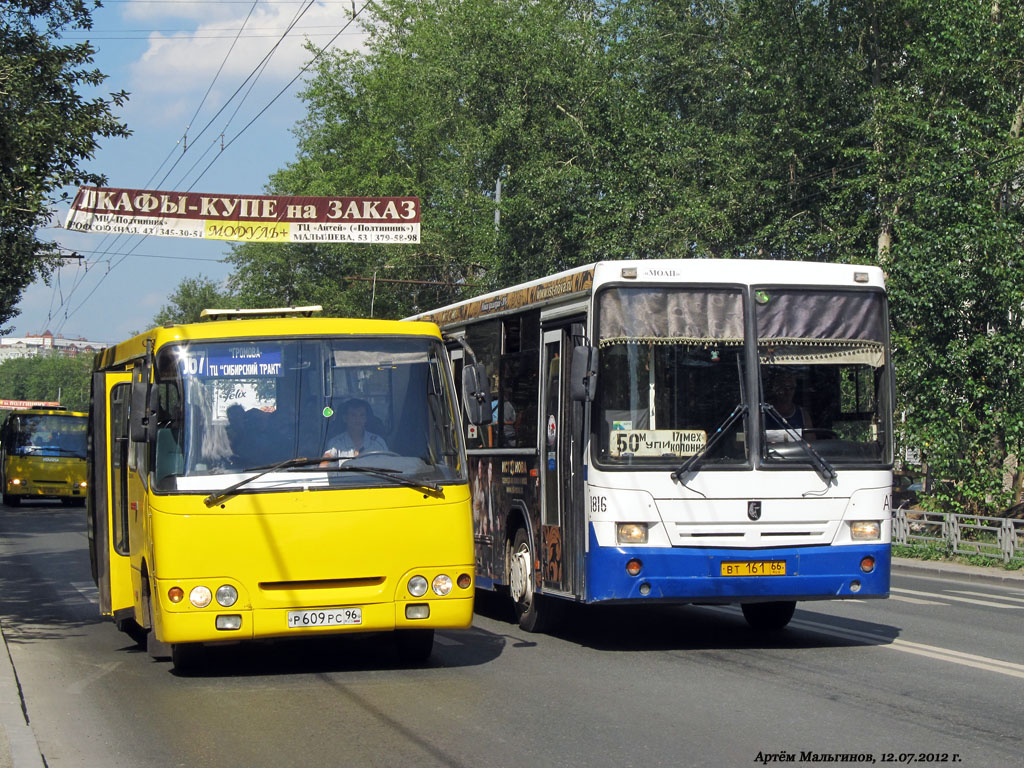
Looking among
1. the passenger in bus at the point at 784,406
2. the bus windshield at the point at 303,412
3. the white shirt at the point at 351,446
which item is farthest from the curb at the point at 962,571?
the white shirt at the point at 351,446

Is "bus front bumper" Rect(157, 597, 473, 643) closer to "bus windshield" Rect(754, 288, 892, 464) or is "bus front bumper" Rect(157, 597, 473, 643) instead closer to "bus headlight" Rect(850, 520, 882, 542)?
"bus windshield" Rect(754, 288, 892, 464)

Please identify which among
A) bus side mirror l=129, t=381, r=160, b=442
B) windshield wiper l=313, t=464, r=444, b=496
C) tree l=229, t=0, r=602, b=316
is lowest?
windshield wiper l=313, t=464, r=444, b=496

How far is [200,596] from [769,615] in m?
5.47

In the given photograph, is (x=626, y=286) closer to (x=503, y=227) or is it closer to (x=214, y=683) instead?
(x=214, y=683)

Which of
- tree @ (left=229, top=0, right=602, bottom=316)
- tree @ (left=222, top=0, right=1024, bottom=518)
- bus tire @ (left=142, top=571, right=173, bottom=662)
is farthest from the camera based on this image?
tree @ (left=229, top=0, right=602, bottom=316)

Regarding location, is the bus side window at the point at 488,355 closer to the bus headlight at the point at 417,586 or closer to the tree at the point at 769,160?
the bus headlight at the point at 417,586

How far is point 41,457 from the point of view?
139 feet

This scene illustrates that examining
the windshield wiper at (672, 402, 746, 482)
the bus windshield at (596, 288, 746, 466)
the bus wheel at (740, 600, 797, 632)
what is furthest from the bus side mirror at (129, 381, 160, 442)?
the bus wheel at (740, 600, 797, 632)

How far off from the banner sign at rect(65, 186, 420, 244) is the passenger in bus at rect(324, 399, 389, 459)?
18.4 metres

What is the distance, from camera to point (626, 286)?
10.7 metres

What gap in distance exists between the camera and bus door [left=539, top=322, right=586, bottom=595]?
1098cm

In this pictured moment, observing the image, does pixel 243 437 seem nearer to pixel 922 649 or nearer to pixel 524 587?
pixel 524 587

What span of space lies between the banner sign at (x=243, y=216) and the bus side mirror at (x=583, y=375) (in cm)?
1821

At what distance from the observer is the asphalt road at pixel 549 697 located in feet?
23.0
